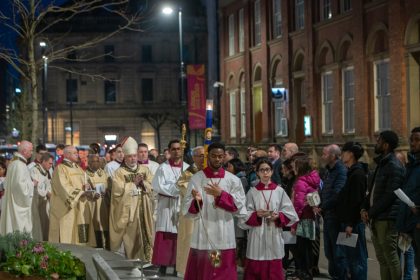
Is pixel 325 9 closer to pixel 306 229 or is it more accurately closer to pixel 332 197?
pixel 306 229

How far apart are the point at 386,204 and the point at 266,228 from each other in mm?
1480

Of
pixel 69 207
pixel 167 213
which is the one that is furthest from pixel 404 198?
pixel 69 207

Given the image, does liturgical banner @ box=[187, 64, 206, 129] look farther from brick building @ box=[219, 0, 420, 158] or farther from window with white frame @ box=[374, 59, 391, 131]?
window with white frame @ box=[374, 59, 391, 131]

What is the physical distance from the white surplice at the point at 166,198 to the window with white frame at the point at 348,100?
56.1 ft

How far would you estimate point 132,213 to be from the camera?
52.6 feet

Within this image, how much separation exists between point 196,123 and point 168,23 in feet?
190

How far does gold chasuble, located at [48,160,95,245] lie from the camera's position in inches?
651

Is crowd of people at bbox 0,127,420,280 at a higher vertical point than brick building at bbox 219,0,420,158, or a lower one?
lower

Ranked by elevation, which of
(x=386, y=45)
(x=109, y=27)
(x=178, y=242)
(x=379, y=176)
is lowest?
(x=178, y=242)

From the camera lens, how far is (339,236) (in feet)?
40.6

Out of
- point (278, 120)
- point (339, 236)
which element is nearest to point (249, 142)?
point (278, 120)

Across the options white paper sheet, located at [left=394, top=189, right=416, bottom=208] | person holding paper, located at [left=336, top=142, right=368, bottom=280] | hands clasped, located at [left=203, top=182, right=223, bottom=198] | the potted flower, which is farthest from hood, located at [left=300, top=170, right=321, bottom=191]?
the potted flower

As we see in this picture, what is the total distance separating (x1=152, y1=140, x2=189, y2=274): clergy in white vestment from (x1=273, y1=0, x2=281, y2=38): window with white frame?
2429 centimetres

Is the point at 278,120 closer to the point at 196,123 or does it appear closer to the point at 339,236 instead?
the point at 196,123
